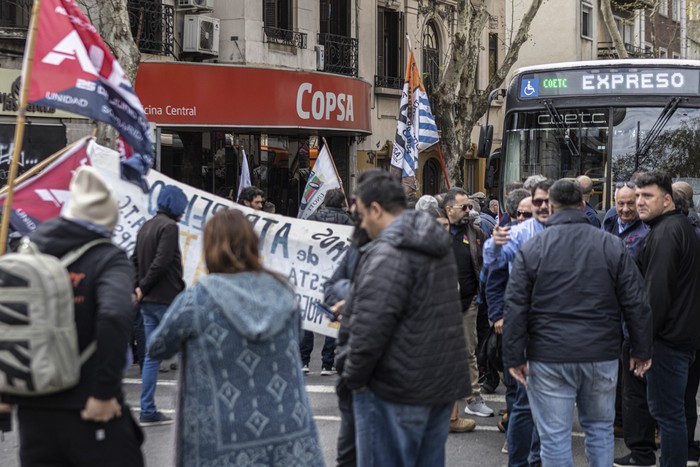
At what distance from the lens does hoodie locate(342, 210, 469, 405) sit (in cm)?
459

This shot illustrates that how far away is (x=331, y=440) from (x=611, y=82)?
5920mm

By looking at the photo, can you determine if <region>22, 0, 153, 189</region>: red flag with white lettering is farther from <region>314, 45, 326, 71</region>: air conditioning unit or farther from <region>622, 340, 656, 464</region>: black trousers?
<region>314, 45, 326, 71</region>: air conditioning unit

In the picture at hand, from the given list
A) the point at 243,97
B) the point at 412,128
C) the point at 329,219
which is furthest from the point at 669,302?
the point at 243,97

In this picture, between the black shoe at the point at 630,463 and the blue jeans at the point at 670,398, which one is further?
the black shoe at the point at 630,463

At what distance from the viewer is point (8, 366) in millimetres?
4129

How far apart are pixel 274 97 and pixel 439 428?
15.2 m

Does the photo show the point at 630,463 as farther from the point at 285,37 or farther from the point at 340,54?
the point at 340,54

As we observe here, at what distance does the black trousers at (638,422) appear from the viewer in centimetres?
710

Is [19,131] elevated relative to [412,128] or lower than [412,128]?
lower

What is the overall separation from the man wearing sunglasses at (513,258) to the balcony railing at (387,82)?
18160mm

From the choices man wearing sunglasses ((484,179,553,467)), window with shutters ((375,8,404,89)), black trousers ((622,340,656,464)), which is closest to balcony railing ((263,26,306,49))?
window with shutters ((375,8,404,89))

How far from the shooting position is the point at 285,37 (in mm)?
20984

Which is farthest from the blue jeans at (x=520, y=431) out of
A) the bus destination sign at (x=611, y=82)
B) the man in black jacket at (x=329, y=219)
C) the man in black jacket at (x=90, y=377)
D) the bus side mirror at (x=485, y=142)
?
the bus side mirror at (x=485, y=142)

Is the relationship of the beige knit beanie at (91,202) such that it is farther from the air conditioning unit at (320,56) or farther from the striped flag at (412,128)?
the air conditioning unit at (320,56)
